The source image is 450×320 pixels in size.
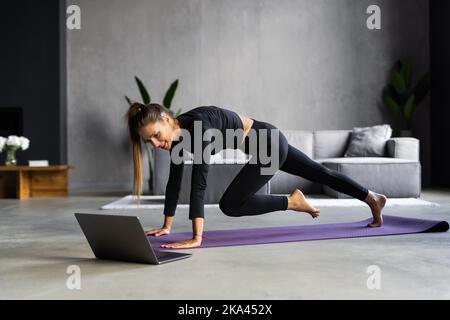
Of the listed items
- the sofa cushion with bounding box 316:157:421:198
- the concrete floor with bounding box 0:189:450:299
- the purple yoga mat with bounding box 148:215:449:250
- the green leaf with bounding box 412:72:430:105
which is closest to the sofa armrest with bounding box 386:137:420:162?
the sofa cushion with bounding box 316:157:421:198

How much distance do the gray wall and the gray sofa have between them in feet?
3.99

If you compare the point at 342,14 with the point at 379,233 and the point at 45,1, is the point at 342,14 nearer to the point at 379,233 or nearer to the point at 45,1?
the point at 45,1

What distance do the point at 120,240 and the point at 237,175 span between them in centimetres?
77

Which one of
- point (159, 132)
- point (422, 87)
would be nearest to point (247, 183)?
point (159, 132)

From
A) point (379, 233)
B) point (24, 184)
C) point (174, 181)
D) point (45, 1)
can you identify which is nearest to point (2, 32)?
point (45, 1)

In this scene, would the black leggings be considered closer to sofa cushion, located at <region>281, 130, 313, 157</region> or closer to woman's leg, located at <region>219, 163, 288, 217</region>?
woman's leg, located at <region>219, 163, 288, 217</region>

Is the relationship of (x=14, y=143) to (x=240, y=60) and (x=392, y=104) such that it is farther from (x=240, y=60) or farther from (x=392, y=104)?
(x=392, y=104)

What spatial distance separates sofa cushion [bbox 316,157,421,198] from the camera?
5.40 meters

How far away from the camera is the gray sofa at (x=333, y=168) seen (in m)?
5.06

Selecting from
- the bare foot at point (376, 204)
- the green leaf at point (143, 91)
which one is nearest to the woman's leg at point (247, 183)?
the bare foot at point (376, 204)

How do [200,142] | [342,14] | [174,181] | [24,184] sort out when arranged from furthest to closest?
[342,14] < [24,184] < [174,181] < [200,142]

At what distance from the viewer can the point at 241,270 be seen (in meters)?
2.16

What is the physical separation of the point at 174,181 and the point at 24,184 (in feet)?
11.9

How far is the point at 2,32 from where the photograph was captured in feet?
23.0
